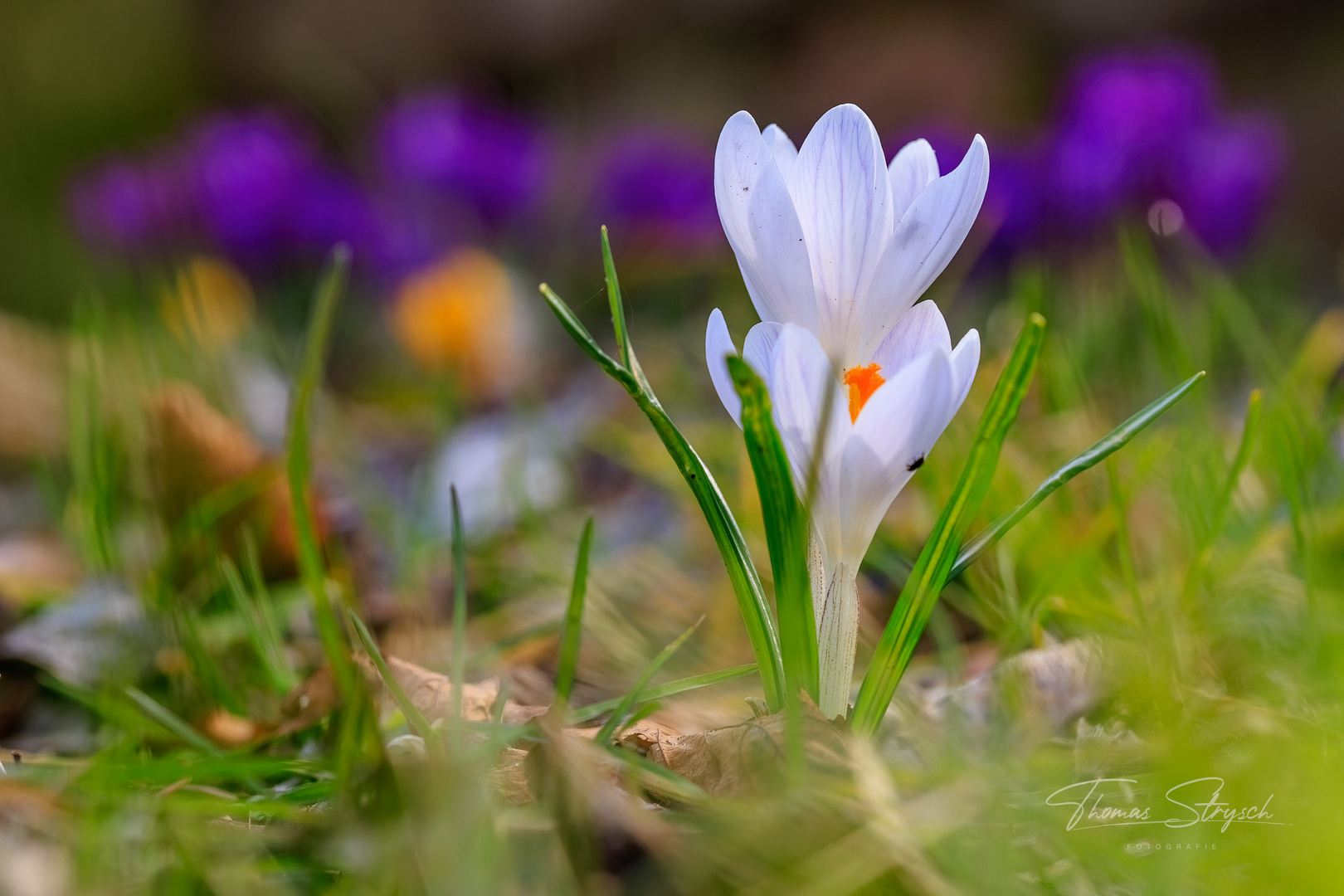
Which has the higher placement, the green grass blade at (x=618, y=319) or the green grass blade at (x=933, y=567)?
the green grass blade at (x=618, y=319)

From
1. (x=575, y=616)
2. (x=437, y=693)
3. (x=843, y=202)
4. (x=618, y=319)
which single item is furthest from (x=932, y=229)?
(x=437, y=693)

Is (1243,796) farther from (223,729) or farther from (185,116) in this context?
(185,116)

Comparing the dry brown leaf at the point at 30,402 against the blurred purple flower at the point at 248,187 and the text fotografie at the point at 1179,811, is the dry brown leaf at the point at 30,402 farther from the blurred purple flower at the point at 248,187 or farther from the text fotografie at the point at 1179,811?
the text fotografie at the point at 1179,811

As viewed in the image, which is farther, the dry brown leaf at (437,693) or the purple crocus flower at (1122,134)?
the purple crocus flower at (1122,134)

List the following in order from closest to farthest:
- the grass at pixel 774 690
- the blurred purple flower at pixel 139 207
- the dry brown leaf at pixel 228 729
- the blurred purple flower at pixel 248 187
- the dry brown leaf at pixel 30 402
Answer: the grass at pixel 774 690
the dry brown leaf at pixel 228 729
the dry brown leaf at pixel 30 402
the blurred purple flower at pixel 248 187
the blurred purple flower at pixel 139 207

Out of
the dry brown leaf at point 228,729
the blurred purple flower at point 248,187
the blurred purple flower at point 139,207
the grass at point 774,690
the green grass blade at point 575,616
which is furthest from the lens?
the blurred purple flower at point 139,207

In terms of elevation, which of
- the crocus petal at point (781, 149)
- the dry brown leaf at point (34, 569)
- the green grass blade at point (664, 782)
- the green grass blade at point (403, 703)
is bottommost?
the dry brown leaf at point (34, 569)

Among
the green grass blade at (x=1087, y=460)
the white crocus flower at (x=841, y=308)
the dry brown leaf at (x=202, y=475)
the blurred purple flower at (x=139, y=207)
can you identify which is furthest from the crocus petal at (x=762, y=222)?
the blurred purple flower at (x=139, y=207)

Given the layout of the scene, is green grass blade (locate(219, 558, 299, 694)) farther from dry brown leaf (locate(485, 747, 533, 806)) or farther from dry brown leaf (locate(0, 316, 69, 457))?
dry brown leaf (locate(0, 316, 69, 457))

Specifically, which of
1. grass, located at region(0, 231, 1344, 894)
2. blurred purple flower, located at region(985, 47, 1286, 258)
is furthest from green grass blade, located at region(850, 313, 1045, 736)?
blurred purple flower, located at region(985, 47, 1286, 258)
